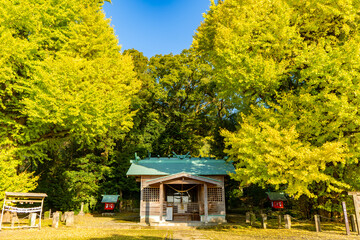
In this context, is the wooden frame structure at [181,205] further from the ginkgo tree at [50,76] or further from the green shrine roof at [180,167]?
A: the ginkgo tree at [50,76]

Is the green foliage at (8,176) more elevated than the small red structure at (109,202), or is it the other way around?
the green foliage at (8,176)

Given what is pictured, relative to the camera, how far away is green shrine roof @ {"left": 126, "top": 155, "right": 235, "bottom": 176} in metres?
17.8

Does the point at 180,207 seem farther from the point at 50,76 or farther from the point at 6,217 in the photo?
the point at 50,76

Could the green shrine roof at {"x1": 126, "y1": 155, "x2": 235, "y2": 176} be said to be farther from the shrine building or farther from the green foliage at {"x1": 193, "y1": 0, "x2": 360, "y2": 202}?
the green foliage at {"x1": 193, "y1": 0, "x2": 360, "y2": 202}

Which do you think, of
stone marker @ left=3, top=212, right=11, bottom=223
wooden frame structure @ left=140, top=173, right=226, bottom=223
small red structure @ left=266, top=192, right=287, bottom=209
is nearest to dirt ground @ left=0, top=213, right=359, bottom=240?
wooden frame structure @ left=140, top=173, right=226, bottom=223

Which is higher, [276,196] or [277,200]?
[276,196]

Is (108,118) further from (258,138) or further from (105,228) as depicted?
(258,138)

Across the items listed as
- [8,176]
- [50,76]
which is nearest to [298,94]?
[50,76]

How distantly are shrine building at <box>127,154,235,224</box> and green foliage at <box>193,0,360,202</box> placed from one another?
4.20m

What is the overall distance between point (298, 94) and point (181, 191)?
10.5 meters

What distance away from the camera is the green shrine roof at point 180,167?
17766 mm

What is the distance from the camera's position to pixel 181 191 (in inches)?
664

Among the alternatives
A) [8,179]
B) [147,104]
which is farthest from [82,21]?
[147,104]

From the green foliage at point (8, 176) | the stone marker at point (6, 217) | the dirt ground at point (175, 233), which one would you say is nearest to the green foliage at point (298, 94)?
the dirt ground at point (175, 233)
